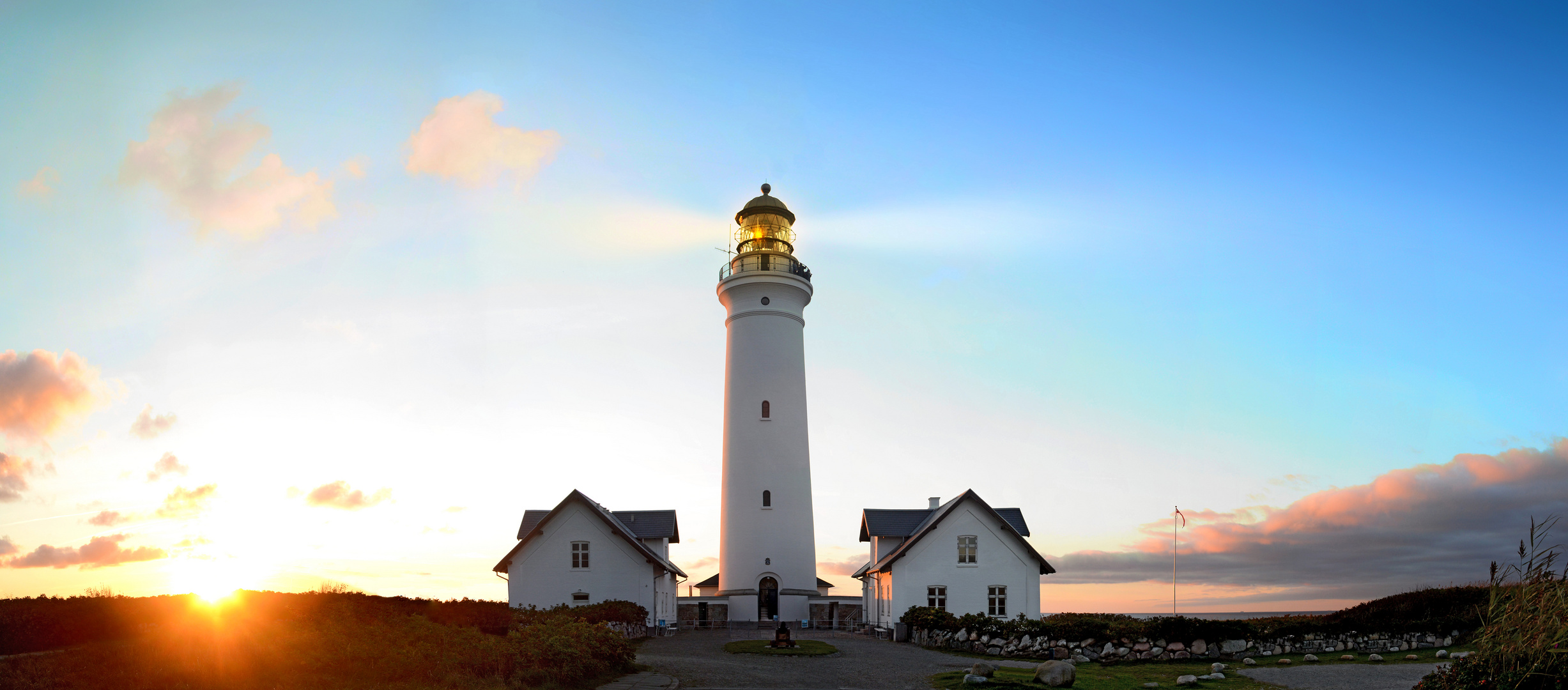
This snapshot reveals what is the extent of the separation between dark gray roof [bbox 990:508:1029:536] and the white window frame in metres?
2.67

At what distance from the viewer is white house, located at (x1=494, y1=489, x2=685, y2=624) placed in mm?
33938

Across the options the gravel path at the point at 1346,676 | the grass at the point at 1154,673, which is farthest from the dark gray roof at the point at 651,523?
the gravel path at the point at 1346,676

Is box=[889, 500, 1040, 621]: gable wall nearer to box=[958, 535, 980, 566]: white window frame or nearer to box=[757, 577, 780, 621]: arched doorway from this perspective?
box=[958, 535, 980, 566]: white window frame

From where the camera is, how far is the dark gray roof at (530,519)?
38094 millimetres

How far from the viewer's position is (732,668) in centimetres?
1969

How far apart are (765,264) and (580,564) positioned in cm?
1493

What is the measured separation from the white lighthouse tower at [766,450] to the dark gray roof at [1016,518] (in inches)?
322

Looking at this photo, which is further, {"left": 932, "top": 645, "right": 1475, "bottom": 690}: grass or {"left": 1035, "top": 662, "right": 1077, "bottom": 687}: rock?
{"left": 932, "top": 645, "right": 1475, "bottom": 690}: grass

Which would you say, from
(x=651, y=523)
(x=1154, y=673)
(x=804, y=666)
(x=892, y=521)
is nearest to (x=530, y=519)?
(x=651, y=523)

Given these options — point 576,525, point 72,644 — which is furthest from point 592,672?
point 576,525

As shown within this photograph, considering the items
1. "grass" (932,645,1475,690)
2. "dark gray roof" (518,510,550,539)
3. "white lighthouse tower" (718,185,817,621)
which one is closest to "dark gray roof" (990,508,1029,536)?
"white lighthouse tower" (718,185,817,621)

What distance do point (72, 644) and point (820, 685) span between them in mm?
11338

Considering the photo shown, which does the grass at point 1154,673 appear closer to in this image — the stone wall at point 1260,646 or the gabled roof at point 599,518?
the stone wall at point 1260,646

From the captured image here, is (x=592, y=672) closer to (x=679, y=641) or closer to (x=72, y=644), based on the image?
(x=72, y=644)
